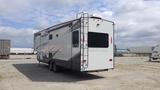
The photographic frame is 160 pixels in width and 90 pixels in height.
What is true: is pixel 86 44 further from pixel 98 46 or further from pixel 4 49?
pixel 4 49

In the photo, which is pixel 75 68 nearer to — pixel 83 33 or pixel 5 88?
pixel 83 33

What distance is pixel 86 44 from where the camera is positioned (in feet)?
45.8

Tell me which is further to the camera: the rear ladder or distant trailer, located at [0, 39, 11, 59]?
distant trailer, located at [0, 39, 11, 59]

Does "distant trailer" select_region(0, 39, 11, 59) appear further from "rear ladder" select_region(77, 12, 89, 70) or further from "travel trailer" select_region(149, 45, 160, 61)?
"rear ladder" select_region(77, 12, 89, 70)

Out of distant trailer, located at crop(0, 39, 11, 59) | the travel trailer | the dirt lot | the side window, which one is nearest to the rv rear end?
the side window

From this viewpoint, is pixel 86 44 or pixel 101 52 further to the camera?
pixel 101 52

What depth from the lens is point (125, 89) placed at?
11.1 m

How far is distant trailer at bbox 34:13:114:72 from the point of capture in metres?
13.9

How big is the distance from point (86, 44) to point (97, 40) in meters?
0.86

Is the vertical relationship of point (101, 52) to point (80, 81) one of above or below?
above

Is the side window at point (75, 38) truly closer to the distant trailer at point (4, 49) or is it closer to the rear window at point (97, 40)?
the rear window at point (97, 40)

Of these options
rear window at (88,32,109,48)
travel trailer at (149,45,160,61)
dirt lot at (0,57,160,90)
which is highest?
rear window at (88,32,109,48)

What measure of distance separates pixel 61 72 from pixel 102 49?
4723 mm

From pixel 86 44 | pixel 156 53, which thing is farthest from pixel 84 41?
pixel 156 53
